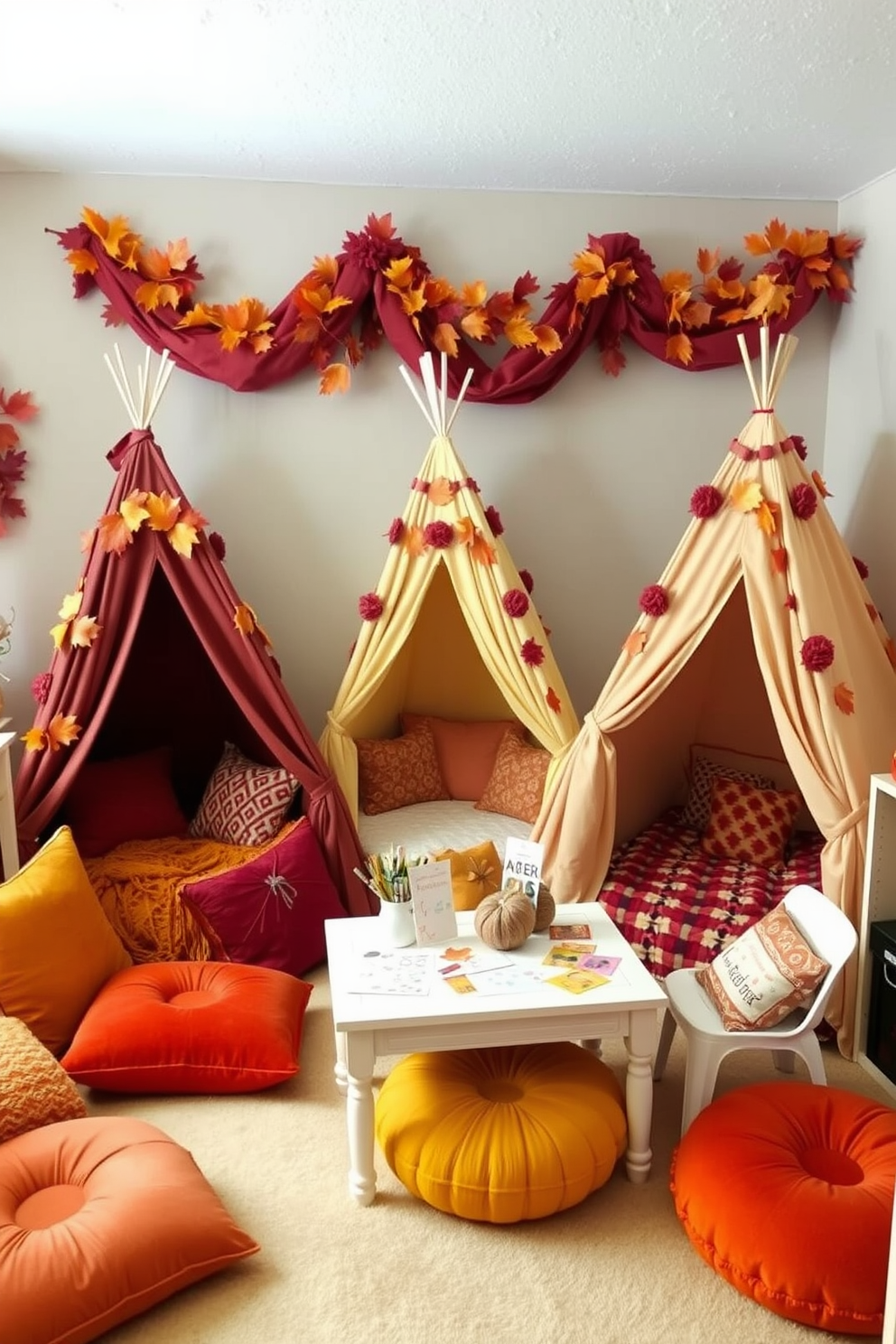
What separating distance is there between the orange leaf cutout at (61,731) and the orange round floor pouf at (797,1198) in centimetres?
222

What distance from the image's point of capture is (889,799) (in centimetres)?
293

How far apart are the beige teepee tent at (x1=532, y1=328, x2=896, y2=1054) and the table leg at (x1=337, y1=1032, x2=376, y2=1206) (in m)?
1.21

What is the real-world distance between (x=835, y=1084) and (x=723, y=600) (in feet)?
4.64

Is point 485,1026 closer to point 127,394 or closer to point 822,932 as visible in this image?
point 822,932

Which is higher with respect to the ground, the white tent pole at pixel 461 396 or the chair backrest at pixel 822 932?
the white tent pole at pixel 461 396

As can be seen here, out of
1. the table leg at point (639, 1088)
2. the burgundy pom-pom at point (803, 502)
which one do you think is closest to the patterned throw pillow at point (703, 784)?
the burgundy pom-pom at point (803, 502)

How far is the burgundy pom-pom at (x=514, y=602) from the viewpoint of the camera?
362 cm

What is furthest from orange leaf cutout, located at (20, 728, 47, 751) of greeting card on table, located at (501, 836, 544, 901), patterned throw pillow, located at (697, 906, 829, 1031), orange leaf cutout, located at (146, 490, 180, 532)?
patterned throw pillow, located at (697, 906, 829, 1031)

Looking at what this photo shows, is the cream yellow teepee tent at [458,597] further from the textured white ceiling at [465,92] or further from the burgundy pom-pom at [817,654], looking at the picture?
the burgundy pom-pom at [817,654]

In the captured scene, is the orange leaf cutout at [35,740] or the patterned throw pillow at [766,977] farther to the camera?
the orange leaf cutout at [35,740]

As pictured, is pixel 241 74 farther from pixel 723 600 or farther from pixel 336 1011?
pixel 336 1011

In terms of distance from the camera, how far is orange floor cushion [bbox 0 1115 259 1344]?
1.96m

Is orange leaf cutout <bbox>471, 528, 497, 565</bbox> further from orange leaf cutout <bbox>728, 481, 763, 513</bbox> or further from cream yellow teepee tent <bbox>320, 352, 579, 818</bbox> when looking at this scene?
orange leaf cutout <bbox>728, 481, 763, 513</bbox>

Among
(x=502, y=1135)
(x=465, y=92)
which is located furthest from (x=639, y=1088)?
(x=465, y=92)
